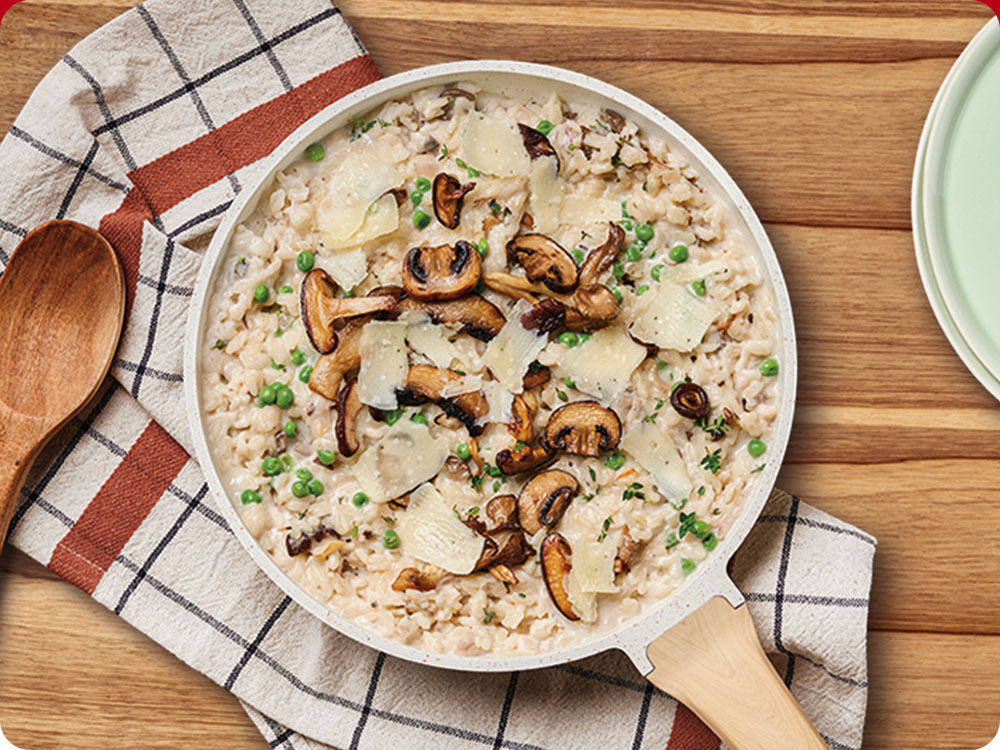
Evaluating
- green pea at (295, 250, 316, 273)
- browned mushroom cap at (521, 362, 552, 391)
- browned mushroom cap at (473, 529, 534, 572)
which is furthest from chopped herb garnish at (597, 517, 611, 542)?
green pea at (295, 250, 316, 273)

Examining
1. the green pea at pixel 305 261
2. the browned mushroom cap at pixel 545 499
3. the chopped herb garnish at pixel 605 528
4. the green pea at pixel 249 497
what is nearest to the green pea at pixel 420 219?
the green pea at pixel 305 261

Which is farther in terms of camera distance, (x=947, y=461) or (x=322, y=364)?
(x=947, y=461)

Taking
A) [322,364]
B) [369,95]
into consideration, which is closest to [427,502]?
[322,364]

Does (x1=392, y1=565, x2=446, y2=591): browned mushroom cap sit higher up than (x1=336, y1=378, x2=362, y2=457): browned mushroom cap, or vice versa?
(x1=336, y1=378, x2=362, y2=457): browned mushroom cap

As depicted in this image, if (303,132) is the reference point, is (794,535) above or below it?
below

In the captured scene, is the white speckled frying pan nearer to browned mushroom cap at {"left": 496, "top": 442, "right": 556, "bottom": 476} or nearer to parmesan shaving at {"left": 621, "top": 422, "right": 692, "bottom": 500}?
parmesan shaving at {"left": 621, "top": 422, "right": 692, "bottom": 500}

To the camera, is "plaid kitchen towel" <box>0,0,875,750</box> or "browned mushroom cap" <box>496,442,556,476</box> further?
"plaid kitchen towel" <box>0,0,875,750</box>

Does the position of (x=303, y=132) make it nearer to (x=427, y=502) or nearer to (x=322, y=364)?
(x=322, y=364)
